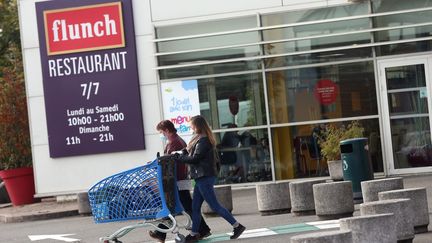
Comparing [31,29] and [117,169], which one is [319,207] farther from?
[31,29]

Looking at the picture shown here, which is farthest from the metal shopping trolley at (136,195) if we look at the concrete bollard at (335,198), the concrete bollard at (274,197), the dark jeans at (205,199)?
the concrete bollard at (274,197)

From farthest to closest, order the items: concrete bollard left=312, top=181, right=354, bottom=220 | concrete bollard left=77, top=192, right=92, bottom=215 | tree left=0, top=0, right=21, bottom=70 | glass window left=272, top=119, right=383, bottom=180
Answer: tree left=0, top=0, right=21, bottom=70, glass window left=272, top=119, right=383, bottom=180, concrete bollard left=77, top=192, right=92, bottom=215, concrete bollard left=312, top=181, right=354, bottom=220

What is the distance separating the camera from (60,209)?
22.0m

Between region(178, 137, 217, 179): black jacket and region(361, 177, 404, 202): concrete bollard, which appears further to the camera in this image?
region(361, 177, 404, 202): concrete bollard

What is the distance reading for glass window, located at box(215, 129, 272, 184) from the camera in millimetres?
22906

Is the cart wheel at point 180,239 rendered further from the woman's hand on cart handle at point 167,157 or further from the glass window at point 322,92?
the glass window at point 322,92

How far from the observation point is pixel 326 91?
22562 millimetres

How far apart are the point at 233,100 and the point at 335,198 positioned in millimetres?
9038

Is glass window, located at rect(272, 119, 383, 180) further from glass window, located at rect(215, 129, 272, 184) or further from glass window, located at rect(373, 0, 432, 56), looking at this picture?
glass window, located at rect(373, 0, 432, 56)

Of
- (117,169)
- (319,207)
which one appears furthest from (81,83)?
(319,207)

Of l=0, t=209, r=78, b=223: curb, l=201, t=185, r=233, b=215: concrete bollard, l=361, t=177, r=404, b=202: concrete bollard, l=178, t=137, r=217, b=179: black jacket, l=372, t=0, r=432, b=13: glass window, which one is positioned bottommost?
l=0, t=209, r=78, b=223: curb

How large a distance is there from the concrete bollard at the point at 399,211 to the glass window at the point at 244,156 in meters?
11.7

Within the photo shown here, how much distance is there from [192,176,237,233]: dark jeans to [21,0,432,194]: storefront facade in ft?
30.2

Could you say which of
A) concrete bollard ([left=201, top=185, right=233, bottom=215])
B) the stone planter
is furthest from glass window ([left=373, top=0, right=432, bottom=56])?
concrete bollard ([left=201, top=185, right=233, bottom=215])
